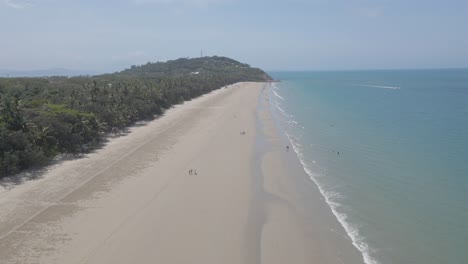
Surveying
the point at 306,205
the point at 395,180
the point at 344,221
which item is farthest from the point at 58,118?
the point at 395,180

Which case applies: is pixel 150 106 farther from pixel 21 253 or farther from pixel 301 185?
pixel 21 253

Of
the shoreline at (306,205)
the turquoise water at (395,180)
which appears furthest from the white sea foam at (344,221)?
the shoreline at (306,205)

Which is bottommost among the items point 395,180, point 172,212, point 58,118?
point 395,180

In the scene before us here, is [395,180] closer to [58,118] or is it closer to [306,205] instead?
[306,205]

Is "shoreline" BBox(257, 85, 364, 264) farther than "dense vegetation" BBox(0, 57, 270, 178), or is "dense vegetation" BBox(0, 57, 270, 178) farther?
"dense vegetation" BBox(0, 57, 270, 178)

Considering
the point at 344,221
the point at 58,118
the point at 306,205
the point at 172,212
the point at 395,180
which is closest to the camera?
the point at 344,221

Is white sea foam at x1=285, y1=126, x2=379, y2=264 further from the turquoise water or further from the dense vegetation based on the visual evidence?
the dense vegetation

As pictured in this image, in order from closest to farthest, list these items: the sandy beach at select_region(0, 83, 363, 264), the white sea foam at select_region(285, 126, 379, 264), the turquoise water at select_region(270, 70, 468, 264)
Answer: the sandy beach at select_region(0, 83, 363, 264), the white sea foam at select_region(285, 126, 379, 264), the turquoise water at select_region(270, 70, 468, 264)

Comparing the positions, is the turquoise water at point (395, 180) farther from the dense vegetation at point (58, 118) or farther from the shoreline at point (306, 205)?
the dense vegetation at point (58, 118)

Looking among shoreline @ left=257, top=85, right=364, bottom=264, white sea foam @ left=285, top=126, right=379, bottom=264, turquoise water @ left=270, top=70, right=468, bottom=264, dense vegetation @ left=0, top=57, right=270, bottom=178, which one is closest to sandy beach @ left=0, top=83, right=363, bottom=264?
shoreline @ left=257, top=85, right=364, bottom=264
